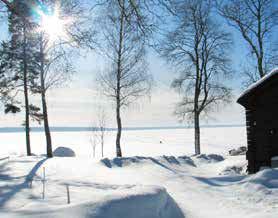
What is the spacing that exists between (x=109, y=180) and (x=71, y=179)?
1332 millimetres

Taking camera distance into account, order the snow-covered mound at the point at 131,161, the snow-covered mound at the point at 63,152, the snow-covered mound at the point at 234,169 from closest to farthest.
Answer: the snow-covered mound at the point at 131,161, the snow-covered mound at the point at 234,169, the snow-covered mound at the point at 63,152

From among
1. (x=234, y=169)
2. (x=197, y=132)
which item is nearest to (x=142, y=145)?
(x=197, y=132)

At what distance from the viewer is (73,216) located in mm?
5543

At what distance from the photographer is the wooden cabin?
15109 millimetres

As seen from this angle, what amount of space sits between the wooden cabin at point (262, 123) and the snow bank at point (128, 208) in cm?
849

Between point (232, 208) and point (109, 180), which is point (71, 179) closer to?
point (109, 180)

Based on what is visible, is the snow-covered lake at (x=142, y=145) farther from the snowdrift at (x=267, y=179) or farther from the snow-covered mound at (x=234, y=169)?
the snowdrift at (x=267, y=179)

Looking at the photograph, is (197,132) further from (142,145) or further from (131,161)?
(142,145)

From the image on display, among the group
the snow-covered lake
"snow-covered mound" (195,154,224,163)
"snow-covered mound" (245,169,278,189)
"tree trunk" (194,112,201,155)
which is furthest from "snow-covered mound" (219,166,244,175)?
the snow-covered lake

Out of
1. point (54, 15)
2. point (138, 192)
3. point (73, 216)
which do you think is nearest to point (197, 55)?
point (54, 15)

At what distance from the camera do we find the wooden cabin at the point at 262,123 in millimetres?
15109

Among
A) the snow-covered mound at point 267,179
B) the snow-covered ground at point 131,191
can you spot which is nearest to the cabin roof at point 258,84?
the snow-covered ground at point 131,191

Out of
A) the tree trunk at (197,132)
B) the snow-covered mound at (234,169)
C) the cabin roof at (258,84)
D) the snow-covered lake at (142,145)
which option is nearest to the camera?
the cabin roof at (258,84)

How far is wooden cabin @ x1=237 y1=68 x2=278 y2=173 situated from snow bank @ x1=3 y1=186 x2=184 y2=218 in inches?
334
